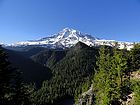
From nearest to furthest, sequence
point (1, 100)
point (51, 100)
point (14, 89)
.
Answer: point (1, 100) → point (14, 89) → point (51, 100)

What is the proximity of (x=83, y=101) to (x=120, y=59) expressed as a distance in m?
64.2

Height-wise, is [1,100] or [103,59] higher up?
[103,59]

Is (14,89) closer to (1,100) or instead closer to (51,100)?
(1,100)

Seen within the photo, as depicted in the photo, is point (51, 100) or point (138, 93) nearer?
point (138, 93)

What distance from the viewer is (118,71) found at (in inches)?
2500

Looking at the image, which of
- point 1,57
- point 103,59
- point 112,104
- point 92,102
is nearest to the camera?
point 1,57

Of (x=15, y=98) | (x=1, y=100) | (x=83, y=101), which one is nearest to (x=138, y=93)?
(x=15, y=98)

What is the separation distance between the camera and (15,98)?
41.9 meters

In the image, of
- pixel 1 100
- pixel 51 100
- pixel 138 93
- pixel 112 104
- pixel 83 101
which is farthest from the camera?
pixel 51 100

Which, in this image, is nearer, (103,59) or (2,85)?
(2,85)

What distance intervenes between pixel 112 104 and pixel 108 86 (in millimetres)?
4228

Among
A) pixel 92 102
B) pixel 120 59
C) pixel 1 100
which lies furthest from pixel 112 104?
pixel 92 102

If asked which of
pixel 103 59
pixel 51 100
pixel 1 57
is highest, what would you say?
pixel 103 59

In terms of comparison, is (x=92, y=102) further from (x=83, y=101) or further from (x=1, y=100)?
(x=1, y=100)
